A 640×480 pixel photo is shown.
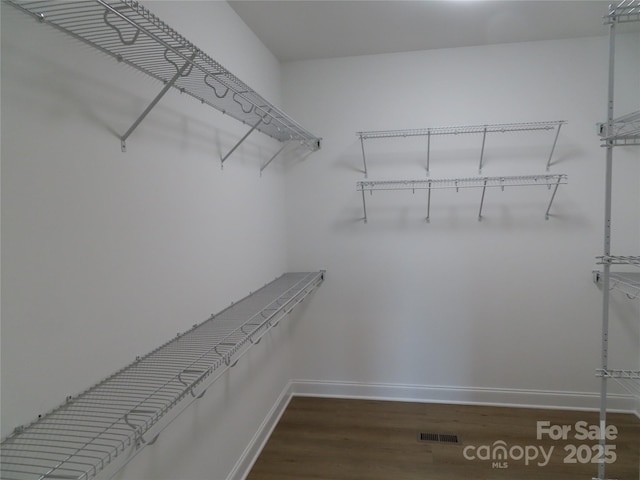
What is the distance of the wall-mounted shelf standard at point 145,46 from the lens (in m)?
0.97

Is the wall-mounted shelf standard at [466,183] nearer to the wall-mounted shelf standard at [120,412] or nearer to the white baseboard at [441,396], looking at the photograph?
the white baseboard at [441,396]

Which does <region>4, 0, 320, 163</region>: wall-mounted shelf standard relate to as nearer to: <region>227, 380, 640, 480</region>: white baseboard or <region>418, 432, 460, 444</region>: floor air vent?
<region>227, 380, 640, 480</region>: white baseboard

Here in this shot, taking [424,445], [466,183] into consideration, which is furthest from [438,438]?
[466,183]

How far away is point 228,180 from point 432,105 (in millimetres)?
1639

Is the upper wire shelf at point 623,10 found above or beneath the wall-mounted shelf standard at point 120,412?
above

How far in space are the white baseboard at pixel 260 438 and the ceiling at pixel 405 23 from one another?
247 cm

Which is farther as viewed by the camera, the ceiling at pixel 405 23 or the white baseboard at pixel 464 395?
the white baseboard at pixel 464 395

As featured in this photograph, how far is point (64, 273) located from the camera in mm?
1060

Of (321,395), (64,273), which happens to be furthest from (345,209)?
(64,273)

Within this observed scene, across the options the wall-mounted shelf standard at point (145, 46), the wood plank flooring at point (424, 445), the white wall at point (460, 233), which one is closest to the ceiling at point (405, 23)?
the white wall at point (460, 233)

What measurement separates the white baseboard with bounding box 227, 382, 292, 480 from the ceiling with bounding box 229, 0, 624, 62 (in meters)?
2.47

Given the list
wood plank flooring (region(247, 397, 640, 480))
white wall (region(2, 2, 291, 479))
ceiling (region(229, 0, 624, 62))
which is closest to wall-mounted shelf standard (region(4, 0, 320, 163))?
white wall (region(2, 2, 291, 479))

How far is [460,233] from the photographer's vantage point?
2869mm

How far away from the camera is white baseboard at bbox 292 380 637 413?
276 centimetres
